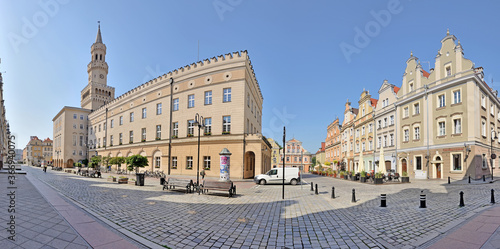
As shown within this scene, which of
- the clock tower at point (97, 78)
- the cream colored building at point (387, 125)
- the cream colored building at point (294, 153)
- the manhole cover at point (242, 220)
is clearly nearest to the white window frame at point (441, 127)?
the cream colored building at point (387, 125)

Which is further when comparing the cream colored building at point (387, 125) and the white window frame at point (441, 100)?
the cream colored building at point (387, 125)

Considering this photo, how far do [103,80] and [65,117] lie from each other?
1405 centimetres

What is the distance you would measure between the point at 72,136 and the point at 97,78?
17396 millimetres

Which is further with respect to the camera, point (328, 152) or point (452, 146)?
point (328, 152)

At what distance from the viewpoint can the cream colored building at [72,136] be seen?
62.5m

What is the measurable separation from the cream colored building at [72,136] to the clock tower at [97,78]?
13.2 feet

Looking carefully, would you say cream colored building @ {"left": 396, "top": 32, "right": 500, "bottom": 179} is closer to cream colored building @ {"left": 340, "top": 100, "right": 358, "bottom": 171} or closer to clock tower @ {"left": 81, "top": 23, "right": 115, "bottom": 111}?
cream colored building @ {"left": 340, "top": 100, "right": 358, "bottom": 171}

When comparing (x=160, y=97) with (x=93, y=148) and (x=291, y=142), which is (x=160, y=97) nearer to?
(x=93, y=148)

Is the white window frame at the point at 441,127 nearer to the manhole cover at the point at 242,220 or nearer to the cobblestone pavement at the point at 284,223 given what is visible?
the cobblestone pavement at the point at 284,223

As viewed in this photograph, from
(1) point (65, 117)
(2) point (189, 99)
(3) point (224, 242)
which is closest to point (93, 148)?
(1) point (65, 117)

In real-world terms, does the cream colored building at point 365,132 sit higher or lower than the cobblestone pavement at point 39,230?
higher

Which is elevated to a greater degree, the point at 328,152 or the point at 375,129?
the point at 375,129

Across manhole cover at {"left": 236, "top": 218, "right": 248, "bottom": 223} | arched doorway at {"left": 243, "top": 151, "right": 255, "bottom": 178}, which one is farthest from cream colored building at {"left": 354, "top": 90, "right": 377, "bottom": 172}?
manhole cover at {"left": 236, "top": 218, "right": 248, "bottom": 223}

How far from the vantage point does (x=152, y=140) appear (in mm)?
33906
